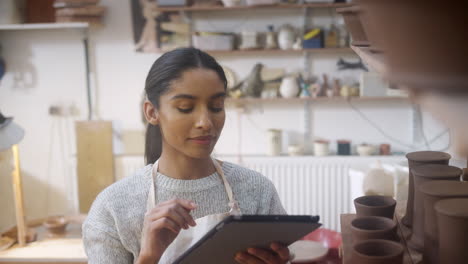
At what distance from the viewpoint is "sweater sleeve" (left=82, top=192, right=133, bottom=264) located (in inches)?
50.7

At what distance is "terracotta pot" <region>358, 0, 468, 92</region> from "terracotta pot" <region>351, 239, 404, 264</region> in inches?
20.0

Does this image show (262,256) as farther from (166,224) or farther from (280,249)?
(166,224)

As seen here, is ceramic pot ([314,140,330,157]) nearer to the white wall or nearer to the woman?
the white wall

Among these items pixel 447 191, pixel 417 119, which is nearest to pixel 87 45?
pixel 417 119

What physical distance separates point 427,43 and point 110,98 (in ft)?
13.2

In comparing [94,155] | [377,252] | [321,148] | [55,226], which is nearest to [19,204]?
[55,226]

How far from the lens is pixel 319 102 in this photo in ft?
13.2

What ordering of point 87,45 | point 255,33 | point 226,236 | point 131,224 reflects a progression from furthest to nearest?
point 87,45
point 255,33
point 131,224
point 226,236

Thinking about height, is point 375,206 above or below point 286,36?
below

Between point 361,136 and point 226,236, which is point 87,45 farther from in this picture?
point 226,236

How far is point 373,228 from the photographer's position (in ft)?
3.05

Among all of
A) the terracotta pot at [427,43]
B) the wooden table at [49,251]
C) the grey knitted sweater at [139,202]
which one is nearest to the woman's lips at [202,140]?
the grey knitted sweater at [139,202]

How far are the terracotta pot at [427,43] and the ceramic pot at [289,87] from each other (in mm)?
3516

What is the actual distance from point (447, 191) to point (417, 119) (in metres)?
3.35
